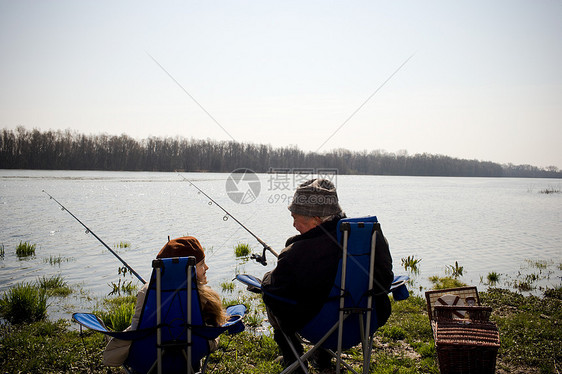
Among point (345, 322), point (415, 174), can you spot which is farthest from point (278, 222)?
point (415, 174)

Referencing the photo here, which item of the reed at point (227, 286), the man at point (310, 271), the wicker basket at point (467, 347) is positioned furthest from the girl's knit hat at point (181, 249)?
the reed at point (227, 286)

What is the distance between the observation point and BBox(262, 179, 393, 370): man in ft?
9.94

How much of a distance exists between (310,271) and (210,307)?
0.86 m

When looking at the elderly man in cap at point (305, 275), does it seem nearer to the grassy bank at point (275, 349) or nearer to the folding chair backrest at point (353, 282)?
the folding chair backrest at point (353, 282)

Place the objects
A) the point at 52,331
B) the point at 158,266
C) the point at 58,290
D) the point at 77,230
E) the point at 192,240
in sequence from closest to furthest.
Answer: the point at 158,266 < the point at 192,240 < the point at 52,331 < the point at 58,290 < the point at 77,230

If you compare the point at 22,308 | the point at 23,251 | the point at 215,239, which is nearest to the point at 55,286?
the point at 22,308

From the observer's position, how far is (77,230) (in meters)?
13.1

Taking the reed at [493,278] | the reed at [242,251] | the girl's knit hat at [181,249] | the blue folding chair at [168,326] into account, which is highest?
the girl's knit hat at [181,249]

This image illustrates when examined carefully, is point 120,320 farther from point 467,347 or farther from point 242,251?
point 242,251

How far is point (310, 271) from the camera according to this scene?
9.93 ft

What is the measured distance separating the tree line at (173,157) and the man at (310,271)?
73.1 meters

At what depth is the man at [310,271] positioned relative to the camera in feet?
9.94

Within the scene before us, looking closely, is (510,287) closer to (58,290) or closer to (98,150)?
(58,290)

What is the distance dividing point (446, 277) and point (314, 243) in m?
6.38
